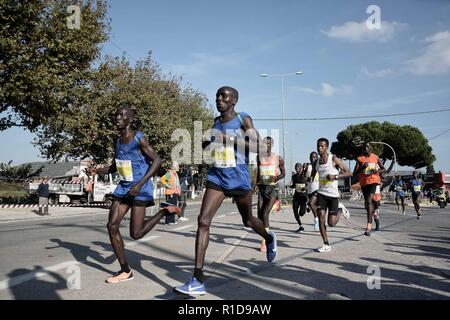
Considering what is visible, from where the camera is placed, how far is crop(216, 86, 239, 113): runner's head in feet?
15.1

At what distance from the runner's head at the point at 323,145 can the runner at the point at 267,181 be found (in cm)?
91

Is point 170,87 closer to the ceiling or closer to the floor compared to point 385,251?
closer to the ceiling

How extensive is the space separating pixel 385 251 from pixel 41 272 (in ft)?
16.2

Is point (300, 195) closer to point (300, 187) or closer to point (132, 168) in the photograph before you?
point (300, 187)

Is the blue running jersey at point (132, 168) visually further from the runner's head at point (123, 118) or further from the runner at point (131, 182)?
the runner's head at point (123, 118)

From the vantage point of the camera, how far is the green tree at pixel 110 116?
27875mm

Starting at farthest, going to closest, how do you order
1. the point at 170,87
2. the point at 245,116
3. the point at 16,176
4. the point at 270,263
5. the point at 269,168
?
the point at 170,87 < the point at 16,176 < the point at 269,168 < the point at 270,263 < the point at 245,116

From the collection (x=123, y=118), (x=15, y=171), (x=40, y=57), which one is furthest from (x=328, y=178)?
(x=15, y=171)

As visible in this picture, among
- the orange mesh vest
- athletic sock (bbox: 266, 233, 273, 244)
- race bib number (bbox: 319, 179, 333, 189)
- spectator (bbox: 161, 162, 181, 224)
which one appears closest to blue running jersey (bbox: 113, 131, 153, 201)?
athletic sock (bbox: 266, 233, 273, 244)

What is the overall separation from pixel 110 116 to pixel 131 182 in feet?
84.0

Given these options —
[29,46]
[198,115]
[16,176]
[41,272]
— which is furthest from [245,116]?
[198,115]

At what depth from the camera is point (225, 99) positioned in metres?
4.61
